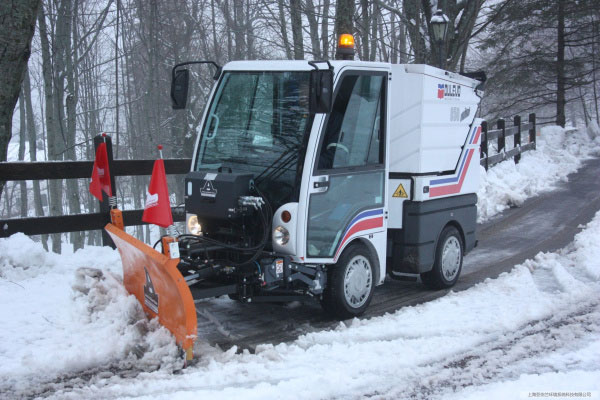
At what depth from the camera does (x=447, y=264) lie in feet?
22.4

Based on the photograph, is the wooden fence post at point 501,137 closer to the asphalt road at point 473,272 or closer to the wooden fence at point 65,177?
the asphalt road at point 473,272

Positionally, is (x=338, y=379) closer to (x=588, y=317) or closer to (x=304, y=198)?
(x=304, y=198)

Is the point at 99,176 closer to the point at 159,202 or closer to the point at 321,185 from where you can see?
the point at 159,202

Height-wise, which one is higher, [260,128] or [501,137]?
[501,137]

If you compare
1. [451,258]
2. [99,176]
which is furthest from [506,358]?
[99,176]

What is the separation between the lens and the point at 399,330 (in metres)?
5.16

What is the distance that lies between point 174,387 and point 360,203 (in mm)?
2535

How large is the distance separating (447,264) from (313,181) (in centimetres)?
259

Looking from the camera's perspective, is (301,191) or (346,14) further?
(346,14)

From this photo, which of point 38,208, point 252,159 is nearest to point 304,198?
point 252,159

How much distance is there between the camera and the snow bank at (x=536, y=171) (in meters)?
11.9

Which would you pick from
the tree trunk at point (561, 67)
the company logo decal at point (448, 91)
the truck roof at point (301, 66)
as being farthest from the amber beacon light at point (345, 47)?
the tree trunk at point (561, 67)

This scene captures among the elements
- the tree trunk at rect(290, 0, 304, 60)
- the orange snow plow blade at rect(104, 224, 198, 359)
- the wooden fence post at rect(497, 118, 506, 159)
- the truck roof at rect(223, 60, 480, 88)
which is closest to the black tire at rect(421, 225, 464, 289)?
the truck roof at rect(223, 60, 480, 88)

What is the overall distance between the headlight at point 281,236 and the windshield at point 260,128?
269 millimetres
